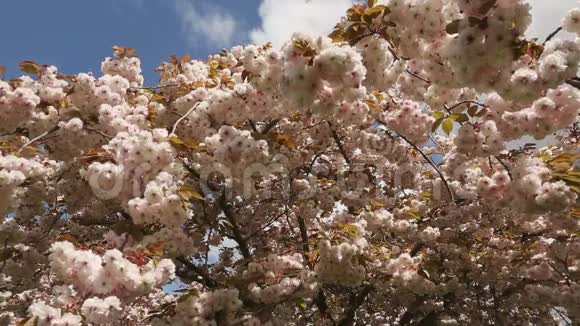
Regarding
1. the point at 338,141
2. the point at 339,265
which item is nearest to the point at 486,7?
the point at 339,265

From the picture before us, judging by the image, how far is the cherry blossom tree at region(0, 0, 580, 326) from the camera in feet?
13.5

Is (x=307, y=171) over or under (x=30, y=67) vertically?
over

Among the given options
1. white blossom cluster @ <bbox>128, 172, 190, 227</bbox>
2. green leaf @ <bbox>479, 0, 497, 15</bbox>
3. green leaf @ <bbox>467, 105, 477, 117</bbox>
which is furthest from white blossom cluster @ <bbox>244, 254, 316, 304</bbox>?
green leaf @ <bbox>479, 0, 497, 15</bbox>

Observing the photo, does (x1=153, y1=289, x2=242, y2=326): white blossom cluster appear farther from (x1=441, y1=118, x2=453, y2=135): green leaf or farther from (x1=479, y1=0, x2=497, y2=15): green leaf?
(x1=479, y1=0, x2=497, y2=15): green leaf

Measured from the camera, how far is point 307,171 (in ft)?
33.0

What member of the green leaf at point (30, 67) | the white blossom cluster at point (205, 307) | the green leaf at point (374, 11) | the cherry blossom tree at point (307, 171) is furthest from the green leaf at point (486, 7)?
the green leaf at point (30, 67)

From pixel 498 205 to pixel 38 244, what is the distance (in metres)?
6.78

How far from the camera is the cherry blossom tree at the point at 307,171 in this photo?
13.5ft

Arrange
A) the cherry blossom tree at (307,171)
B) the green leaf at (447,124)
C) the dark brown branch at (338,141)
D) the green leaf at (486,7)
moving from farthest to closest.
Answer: the dark brown branch at (338,141) < the green leaf at (447,124) < the cherry blossom tree at (307,171) < the green leaf at (486,7)

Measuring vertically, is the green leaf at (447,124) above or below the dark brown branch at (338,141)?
below

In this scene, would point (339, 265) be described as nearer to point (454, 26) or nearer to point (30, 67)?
point (454, 26)

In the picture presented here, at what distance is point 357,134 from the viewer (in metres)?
9.30

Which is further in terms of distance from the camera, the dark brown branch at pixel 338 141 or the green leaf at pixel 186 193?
the dark brown branch at pixel 338 141

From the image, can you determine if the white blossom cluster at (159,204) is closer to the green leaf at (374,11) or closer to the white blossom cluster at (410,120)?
the green leaf at (374,11)
